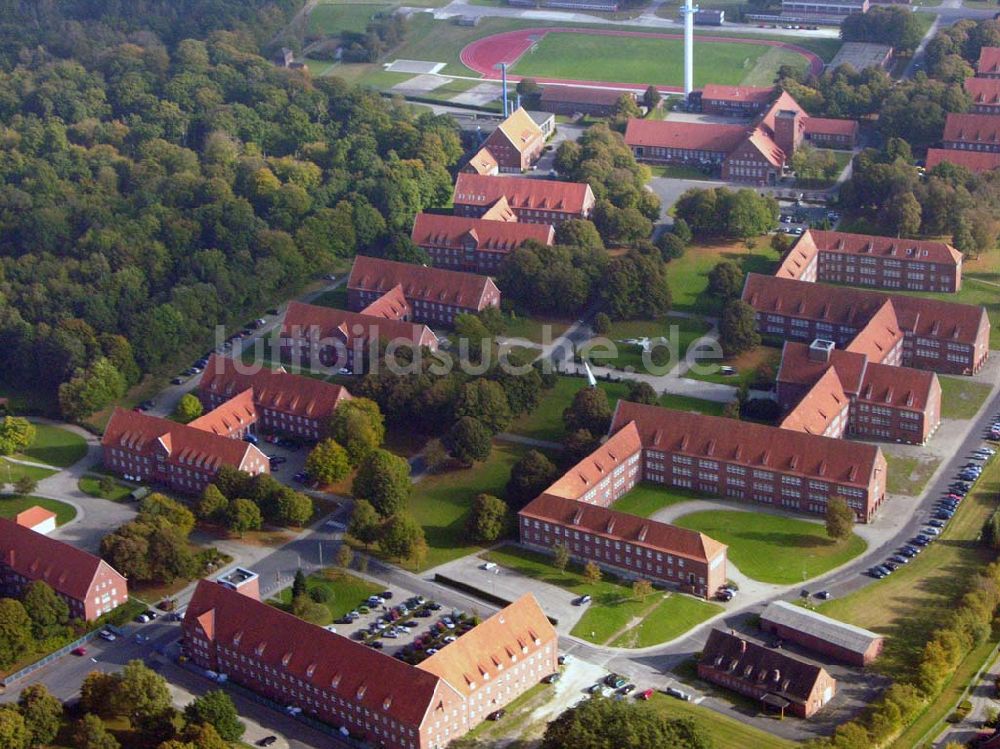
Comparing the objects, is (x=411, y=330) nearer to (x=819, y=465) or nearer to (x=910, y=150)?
(x=819, y=465)

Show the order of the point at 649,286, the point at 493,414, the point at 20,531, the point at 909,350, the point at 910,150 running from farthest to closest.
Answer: the point at 910,150
the point at 649,286
the point at 909,350
the point at 493,414
the point at 20,531

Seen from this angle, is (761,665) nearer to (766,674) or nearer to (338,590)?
(766,674)

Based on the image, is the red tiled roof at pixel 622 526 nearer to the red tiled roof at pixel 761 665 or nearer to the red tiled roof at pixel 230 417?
the red tiled roof at pixel 761 665

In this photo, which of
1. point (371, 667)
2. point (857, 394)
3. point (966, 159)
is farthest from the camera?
point (966, 159)

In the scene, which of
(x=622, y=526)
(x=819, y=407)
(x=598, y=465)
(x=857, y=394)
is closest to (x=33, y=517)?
(x=598, y=465)

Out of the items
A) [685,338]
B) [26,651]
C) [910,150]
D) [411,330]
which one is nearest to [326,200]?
[411,330]

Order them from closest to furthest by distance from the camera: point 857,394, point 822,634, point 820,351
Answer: point 822,634, point 857,394, point 820,351

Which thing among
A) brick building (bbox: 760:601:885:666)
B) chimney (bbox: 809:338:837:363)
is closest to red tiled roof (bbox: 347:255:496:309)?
chimney (bbox: 809:338:837:363)
